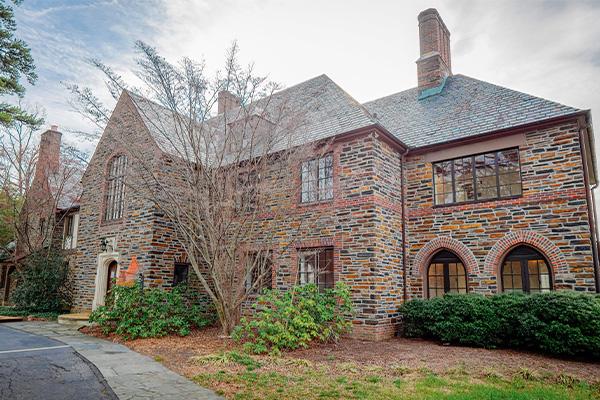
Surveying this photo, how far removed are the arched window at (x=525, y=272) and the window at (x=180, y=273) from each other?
10.1m

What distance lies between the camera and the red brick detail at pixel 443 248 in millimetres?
11047

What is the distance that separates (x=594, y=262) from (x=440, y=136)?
510cm

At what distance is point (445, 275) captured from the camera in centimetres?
1173

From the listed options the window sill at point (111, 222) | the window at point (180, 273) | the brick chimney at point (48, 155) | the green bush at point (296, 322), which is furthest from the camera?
the brick chimney at point (48, 155)

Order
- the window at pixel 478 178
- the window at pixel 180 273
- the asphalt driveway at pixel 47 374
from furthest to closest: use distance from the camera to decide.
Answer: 1. the window at pixel 180 273
2. the window at pixel 478 178
3. the asphalt driveway at pixel 47 374

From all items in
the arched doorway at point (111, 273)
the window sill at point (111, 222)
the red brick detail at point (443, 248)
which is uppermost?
the window sill at point (111, 222)

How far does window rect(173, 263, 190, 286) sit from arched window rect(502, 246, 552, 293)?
1015cm

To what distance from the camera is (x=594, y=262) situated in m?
9.42

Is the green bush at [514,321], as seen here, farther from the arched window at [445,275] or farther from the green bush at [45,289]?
the green bush at [45,289]

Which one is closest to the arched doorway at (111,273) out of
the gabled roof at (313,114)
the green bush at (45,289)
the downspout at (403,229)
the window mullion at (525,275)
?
the green bush at (45,289)

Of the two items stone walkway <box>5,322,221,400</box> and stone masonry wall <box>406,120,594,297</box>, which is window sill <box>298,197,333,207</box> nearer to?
stone masonry wall <box>406,120,594,297</box>

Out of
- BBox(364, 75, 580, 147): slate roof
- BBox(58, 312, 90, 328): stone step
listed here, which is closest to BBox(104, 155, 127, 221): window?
BBox(58, 312, 90, 328): stone step

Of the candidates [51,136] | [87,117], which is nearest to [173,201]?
[87,117]

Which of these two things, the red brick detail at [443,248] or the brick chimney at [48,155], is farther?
the brick chimney at [48,155]
